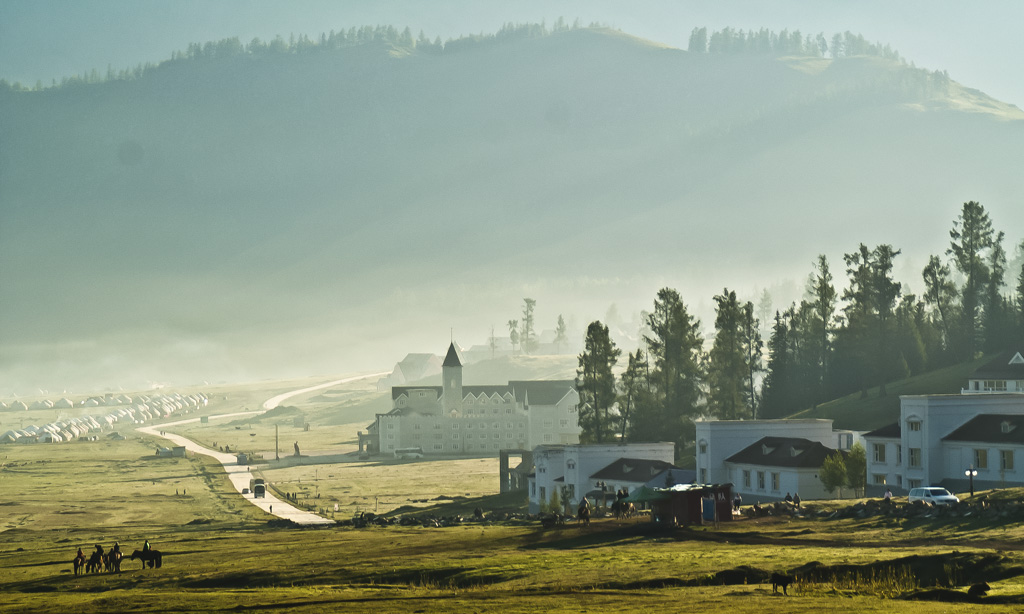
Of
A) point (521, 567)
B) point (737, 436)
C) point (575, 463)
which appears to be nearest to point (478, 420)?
point (575, 463)

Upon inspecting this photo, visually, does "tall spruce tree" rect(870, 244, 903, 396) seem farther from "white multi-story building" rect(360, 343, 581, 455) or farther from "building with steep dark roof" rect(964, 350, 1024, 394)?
"white multi-story building" rect(360, 343, 581, 455)

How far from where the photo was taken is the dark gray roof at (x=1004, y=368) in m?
99.2

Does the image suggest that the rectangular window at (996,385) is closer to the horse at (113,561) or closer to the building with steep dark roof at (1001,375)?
the building with steep dark roof at (1001,375)

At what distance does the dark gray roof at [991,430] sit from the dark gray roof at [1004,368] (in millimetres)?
27564

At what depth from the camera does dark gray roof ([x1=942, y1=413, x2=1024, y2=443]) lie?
7056 cm

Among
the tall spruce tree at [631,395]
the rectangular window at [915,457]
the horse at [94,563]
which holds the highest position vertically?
the tall spruce tree at [631,395]

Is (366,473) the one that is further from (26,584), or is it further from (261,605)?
(261,605)

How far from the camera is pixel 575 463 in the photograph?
91188 millimetres

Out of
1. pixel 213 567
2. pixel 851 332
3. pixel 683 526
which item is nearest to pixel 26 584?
pixel 213 567

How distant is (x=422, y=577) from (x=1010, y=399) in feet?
163

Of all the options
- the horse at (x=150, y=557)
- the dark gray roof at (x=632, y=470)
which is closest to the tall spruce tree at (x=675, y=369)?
the dark gray roof at (x=632, y=470)

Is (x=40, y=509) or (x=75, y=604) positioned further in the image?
(x=40, y=509)

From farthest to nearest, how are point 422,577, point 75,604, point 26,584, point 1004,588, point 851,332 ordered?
point 851,332, point 26,584, point 422,577, point 75,604, point 1004,588

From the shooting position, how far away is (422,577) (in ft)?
154
